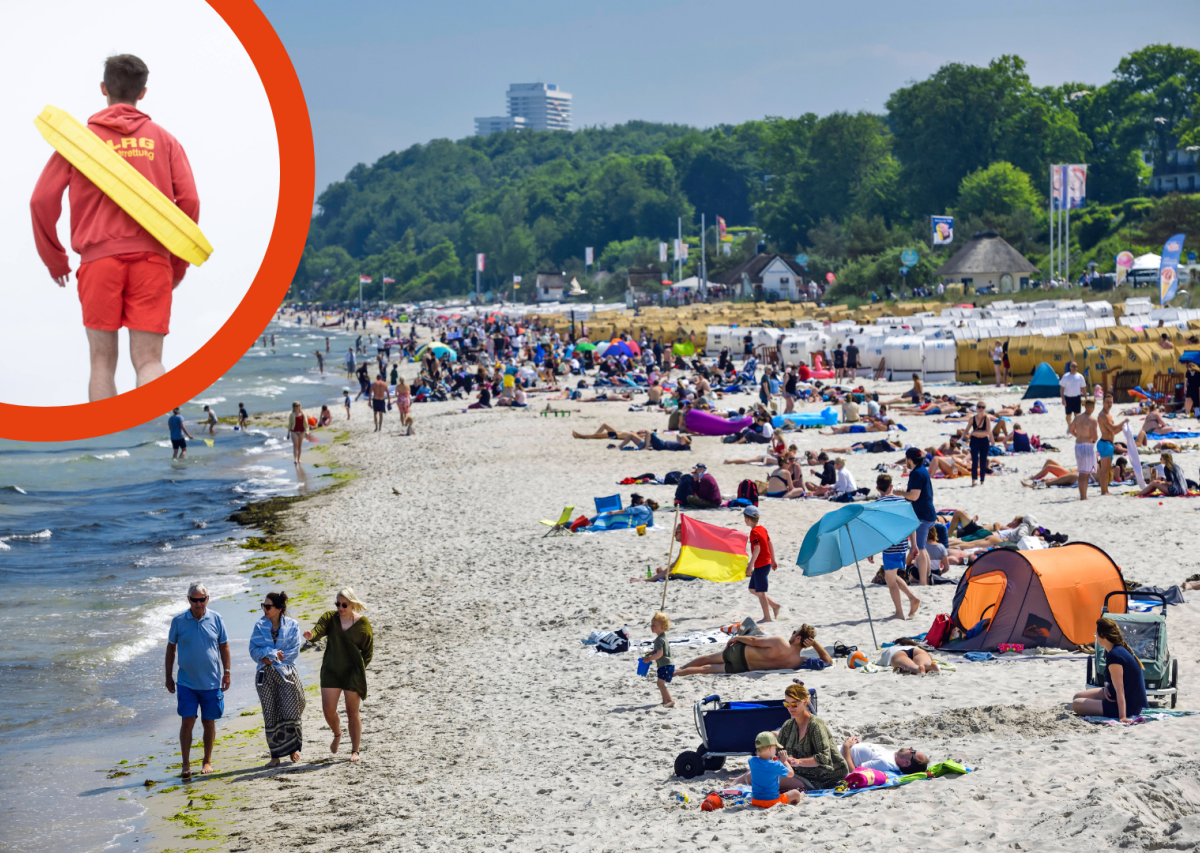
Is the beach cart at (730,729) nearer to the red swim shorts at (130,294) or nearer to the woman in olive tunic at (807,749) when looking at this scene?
the woman in olive tunic at (807,749)

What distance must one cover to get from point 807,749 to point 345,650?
321cm

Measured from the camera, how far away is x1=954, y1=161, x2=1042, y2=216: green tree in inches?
2975

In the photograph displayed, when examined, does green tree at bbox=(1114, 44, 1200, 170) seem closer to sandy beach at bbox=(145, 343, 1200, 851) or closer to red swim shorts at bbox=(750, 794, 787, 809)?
sandy beach at bbox=(145, 343, 1200, 851)

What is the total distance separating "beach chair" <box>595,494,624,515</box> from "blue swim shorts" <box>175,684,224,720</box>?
347 inches

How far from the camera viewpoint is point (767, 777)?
22.1ft

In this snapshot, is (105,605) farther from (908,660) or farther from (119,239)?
(119,239)

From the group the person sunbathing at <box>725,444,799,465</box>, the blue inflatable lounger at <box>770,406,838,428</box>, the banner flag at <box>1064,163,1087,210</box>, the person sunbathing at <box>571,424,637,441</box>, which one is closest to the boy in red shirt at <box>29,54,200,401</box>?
the person sunbathing at <box>725,444,799,465</box>

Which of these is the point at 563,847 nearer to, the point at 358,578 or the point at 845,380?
the point at 358,578

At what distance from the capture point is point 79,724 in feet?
32.9

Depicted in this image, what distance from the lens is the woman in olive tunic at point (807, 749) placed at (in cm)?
688

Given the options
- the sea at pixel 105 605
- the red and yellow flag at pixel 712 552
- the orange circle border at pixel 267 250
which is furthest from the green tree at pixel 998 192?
the orange circle border at pixel 267 250

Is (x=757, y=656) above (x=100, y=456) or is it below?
below

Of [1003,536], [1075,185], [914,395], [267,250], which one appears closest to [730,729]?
[267,250]

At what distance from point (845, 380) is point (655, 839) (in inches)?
1126
